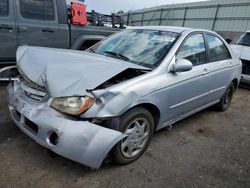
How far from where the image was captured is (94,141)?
93.2 inches

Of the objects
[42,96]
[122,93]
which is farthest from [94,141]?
[42,96]

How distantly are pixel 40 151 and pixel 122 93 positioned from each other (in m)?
1.26

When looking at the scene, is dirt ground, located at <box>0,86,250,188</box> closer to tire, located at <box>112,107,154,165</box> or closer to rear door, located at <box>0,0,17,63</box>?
tire, located at <box>112,107,154,165</box>

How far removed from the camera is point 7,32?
5.11 m

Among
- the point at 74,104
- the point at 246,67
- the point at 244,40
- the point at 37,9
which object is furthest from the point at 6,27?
the point at 244,40

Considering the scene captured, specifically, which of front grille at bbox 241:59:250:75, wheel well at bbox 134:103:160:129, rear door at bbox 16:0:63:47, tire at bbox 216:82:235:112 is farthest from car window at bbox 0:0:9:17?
front grille at bbox 241:59:250:75

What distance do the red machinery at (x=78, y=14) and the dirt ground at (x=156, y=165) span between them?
2838 mm

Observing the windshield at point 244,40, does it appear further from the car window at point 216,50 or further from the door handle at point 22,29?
the door handle at point 22,29

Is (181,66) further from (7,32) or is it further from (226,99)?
(7,32)

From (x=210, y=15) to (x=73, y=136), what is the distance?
1764 centimetres

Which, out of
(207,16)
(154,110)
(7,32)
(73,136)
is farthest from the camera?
(207,16)

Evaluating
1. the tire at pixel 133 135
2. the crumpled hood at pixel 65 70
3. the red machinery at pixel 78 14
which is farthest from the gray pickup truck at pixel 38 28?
the tire at pixel 133 135

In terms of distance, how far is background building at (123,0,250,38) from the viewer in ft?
52.2

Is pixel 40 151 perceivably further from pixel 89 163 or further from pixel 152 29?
pixel 152 29
